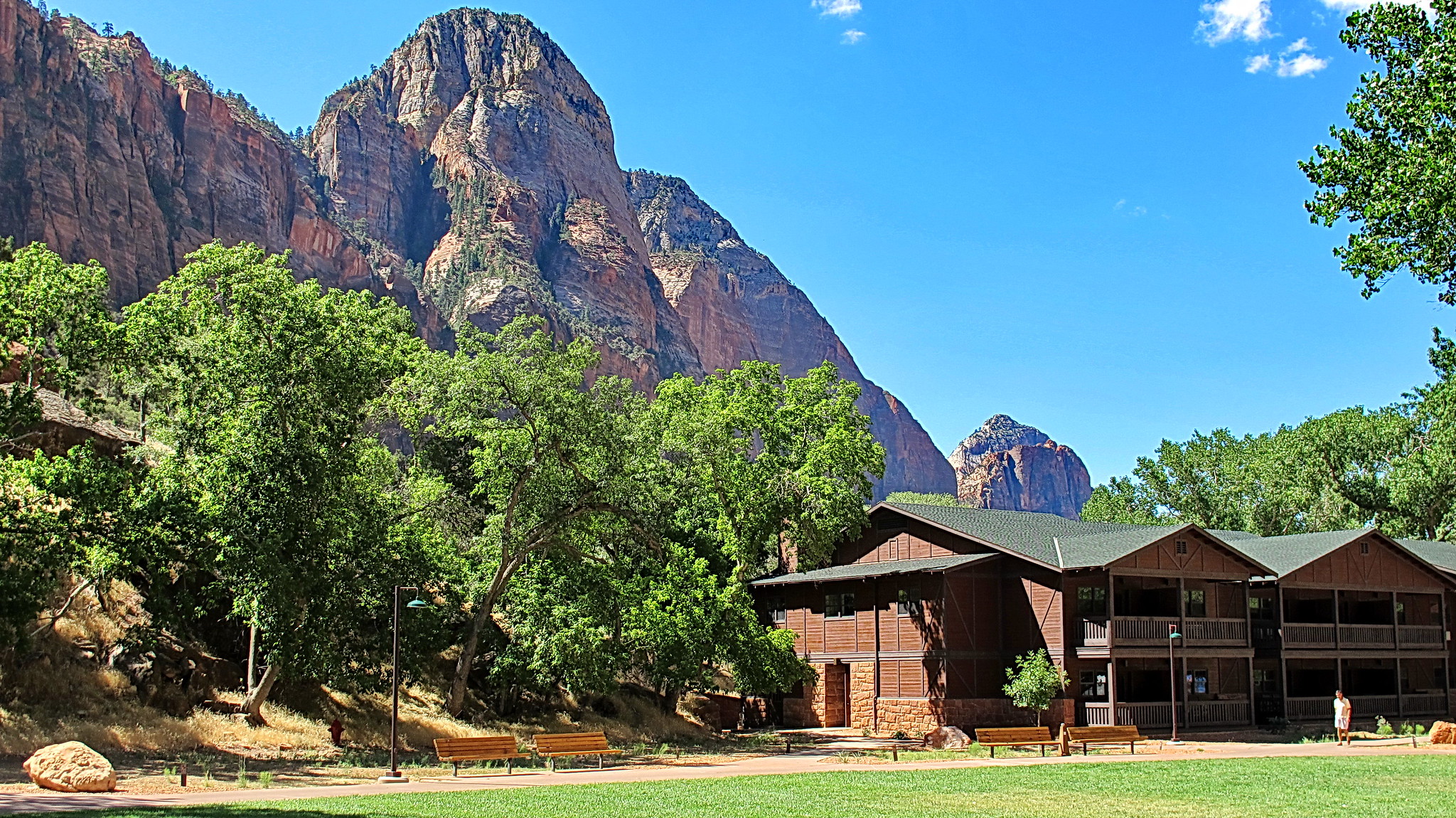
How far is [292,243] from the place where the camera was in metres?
146

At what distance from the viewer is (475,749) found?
83.4ft

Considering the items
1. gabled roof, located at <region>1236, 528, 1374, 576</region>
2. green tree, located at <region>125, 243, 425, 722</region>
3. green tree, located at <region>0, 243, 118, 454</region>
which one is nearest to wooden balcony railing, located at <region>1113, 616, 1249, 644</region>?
gabled roof, located at <region>1236, 528, 1374, 576</region>

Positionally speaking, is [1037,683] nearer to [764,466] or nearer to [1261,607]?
[764,466]

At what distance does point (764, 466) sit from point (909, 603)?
26.1ft

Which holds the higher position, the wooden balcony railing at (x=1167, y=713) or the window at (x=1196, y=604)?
the window at (x=1196, y=604)

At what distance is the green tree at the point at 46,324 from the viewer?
25.6 meters

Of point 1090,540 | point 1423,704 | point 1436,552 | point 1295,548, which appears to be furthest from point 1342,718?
point 1436,552

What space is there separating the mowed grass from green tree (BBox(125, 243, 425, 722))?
915 cm

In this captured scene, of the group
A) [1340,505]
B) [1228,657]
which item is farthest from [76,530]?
[1340,505]

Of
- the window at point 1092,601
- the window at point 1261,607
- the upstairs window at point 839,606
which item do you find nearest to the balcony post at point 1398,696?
the window at point 1261,607

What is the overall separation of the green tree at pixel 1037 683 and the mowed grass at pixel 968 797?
30.7ft

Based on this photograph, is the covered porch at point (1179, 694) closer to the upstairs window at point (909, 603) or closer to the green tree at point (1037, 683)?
the green tree at point (1037, 683)

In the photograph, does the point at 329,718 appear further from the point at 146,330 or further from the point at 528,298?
the point at 528,298

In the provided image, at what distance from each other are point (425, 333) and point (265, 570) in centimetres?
12460
